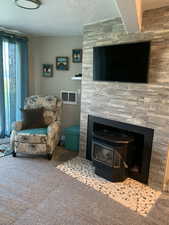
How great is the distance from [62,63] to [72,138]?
1.65 metres

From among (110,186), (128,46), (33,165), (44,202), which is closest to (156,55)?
(128,46)

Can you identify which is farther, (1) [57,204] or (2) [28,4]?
(2) [28,4]

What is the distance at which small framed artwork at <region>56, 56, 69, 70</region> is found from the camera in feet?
12.4

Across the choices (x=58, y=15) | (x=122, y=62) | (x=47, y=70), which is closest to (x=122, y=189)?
(x=122, y=62)

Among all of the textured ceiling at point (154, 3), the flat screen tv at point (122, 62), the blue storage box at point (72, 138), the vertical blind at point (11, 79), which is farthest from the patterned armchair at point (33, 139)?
the textured ceiling at point (154, 3)

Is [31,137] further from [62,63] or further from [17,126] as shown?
[62,63]

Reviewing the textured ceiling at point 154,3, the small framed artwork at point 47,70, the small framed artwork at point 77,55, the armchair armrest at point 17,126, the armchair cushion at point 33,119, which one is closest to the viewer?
the textured ceiling at point 154,3

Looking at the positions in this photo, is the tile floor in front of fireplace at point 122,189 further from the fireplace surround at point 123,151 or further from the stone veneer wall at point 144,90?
the stone veneer wall at point 144,90

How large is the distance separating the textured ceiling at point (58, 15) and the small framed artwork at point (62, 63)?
0.56 meters

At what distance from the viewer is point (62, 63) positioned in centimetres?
382

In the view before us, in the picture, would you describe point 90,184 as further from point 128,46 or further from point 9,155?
point 128,46

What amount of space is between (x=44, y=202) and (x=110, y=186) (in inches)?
35.5

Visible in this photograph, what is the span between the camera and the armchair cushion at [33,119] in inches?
128

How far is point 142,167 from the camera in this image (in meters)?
2.48
